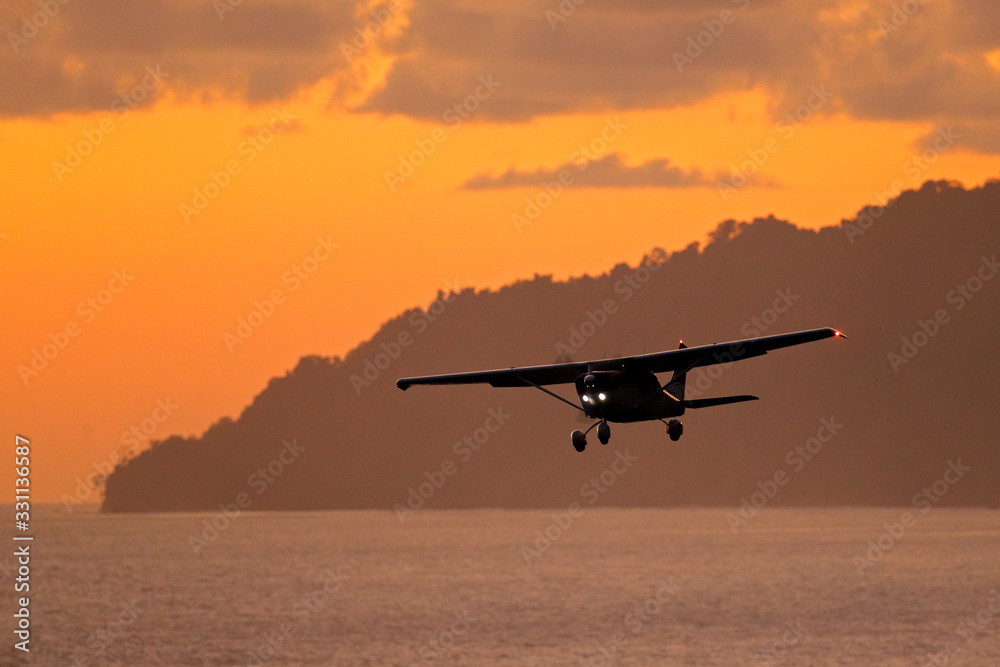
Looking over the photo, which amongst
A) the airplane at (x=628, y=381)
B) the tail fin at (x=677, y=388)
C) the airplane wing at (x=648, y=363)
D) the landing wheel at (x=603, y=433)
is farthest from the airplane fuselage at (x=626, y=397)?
the landing wheel at (x=603, y=433)

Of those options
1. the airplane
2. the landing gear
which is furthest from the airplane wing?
the landing gear

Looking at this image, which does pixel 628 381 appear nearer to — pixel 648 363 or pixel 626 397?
pixel 626 397

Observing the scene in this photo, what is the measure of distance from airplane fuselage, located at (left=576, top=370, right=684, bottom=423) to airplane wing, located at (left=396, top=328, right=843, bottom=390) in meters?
0.27

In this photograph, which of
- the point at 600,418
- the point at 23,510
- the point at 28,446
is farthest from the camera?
the point at 23,510

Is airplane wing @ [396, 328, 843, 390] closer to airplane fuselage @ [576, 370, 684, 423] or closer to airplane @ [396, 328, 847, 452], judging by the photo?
airplane @ [396, 328, 847, 452]

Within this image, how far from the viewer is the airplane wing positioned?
25.0 meters

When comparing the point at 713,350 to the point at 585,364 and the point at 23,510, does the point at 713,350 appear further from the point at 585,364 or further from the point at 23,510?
the point at 23,510

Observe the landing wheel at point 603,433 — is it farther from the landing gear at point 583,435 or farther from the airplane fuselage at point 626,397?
the airplane fuselage at point 626,397

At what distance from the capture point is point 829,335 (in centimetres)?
2377

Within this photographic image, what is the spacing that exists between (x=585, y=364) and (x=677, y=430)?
18.1ft

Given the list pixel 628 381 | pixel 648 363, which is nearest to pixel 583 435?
pixel 628 381

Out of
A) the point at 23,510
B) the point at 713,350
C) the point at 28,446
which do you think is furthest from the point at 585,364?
the point at 23,510

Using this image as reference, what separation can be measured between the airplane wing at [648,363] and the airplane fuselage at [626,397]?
0.27 metres

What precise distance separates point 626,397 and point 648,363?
38.5 inches
